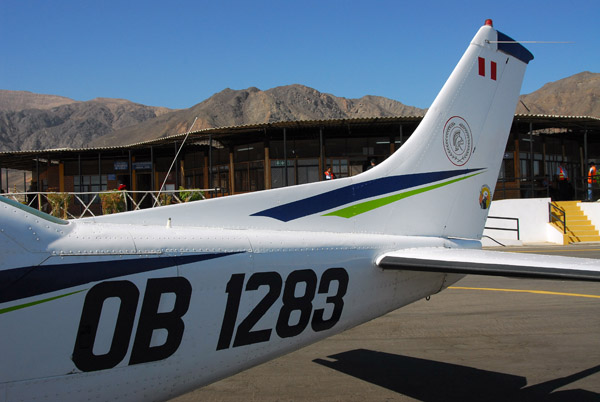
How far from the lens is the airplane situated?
2781 mm

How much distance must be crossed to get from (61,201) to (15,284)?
48.2ft

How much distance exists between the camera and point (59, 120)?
16750 cm

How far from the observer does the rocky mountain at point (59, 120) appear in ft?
498

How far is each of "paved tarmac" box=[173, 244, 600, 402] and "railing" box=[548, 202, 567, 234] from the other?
1460 cm

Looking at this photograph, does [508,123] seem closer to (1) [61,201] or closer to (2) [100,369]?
(2) [100,369]

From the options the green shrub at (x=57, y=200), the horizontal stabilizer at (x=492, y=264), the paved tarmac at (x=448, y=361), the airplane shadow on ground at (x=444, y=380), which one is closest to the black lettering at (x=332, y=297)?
the horizontal stabilizer at (x=492, y=264)

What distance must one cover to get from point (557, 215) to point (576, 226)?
1.24 metres

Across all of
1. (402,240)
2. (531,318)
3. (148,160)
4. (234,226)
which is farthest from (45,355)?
(148,160)

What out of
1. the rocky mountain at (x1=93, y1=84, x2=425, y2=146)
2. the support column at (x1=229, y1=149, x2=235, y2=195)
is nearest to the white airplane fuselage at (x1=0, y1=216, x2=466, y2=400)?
the support column at (x1=229, y1=149, x2=235, y2=195)

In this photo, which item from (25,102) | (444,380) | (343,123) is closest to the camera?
(444,380)

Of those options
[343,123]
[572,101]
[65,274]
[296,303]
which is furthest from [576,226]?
[572,101]

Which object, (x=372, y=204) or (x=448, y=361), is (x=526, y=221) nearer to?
(x=448, y=361)

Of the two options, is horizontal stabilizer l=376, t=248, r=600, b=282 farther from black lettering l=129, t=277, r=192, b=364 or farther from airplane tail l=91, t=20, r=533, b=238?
black lettering l=129, t=277, r=192, b=364

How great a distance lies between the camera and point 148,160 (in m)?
34.4
